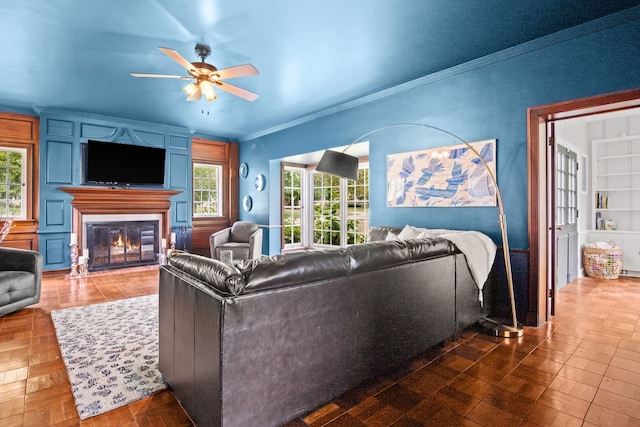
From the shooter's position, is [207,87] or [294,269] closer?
[294,269]

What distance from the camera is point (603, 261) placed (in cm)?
500

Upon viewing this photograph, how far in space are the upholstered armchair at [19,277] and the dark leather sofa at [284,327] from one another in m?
2.42

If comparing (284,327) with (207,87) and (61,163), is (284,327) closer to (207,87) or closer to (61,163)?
(207,87)

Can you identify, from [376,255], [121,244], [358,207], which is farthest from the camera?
[358,207]

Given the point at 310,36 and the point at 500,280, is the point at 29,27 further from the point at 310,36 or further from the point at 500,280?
the point at 500,280

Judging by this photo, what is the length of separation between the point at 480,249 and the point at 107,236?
5684 millimetres

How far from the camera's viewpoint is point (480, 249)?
2936 millimetres

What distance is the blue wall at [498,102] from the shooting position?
9.07 feet

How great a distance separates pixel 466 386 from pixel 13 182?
6.62 m

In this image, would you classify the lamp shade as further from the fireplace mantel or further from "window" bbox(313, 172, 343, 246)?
the fireplace mantel

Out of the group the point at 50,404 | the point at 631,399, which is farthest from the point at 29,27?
the point at 631,399

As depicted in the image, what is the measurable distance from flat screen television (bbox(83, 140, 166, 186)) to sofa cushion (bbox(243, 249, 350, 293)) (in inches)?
208

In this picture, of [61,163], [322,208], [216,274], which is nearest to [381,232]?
[216,274]

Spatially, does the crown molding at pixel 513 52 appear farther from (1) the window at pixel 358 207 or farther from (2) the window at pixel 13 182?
(2) the window at pixel 13 182
